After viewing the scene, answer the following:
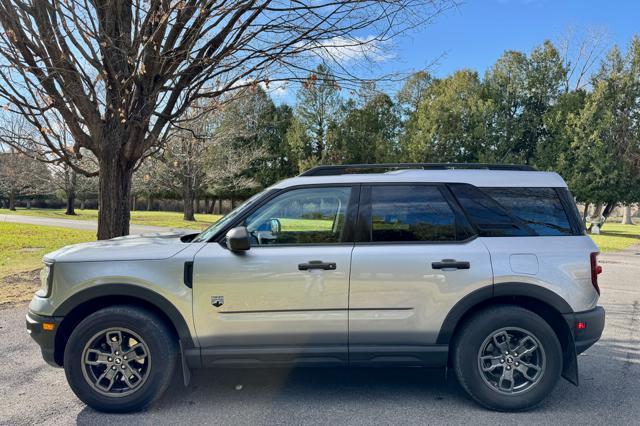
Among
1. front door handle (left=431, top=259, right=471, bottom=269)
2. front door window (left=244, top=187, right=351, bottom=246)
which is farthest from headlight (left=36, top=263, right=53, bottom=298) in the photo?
front door handle (left=431, top=259, right=471, bottom=269)

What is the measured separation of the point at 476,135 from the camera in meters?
30.1

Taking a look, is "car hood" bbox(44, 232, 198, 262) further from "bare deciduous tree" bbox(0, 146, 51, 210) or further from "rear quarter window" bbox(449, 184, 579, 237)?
"bare deciduous tree" bbox(0, 146, 51, 210)

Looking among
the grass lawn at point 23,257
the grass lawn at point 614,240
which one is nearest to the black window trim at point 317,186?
the grass lawn at point 23,257

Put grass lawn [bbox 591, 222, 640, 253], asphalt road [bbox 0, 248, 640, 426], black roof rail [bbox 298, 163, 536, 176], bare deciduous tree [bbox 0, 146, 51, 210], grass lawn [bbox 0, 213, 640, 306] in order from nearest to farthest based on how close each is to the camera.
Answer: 1. asphalt road [bbox 0, 248, 640, 426]
2. black roof rail [bbox 298, 163, 536, 176]
3. grass lawn [bbox 0, 213, 640, 306]
4. grass lawn [bbox 591, 222, 640, 253]
5. bare deciduous tree [bbox 0, 146, 51, 210]

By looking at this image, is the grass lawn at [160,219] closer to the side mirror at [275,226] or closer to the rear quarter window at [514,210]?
the side mirror at [275,226]

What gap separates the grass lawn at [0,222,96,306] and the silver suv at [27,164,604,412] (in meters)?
4.65

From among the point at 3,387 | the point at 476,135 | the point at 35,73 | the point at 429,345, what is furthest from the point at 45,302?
the point at 476,135

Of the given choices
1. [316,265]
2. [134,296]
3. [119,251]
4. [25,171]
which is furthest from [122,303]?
[25,171]

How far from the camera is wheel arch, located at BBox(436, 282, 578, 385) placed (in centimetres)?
356

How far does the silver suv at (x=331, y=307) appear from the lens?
11.5 feet

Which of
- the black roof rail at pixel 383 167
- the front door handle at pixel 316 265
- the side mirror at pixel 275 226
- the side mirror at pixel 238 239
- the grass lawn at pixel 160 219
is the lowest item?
the grass lawn at pixel 160 219

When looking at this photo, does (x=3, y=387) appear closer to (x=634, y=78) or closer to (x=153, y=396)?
(x=153, y=396)

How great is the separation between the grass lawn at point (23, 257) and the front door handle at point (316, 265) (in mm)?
5902

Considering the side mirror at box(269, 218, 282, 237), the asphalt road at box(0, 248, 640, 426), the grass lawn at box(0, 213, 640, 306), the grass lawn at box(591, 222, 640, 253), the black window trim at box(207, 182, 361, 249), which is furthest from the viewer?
the grass lawn at box(591, 222, 640, 253)
